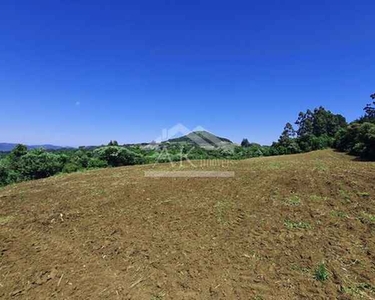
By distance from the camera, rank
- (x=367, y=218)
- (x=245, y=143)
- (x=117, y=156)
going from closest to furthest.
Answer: (x=367, y=218) → (x=117, y=156) → (x=245, y=143)

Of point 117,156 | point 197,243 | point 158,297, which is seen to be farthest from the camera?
point 117,156

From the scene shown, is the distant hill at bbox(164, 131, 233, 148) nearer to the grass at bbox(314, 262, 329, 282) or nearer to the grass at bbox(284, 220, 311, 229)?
the grass at bbox(284, 220, 311, 229)

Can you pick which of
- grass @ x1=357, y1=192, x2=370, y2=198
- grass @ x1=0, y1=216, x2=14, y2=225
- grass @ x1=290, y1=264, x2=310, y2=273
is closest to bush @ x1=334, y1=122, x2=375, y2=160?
grass @ x1=357, y1=192, x2=370, y2=198

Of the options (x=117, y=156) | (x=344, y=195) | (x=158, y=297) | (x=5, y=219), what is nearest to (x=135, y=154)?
(x=117, y=156)

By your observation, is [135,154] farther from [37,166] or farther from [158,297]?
[158,297]

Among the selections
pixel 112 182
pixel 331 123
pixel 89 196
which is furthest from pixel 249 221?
Result: pixel 331 123

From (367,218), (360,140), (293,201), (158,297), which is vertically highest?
Result: (360,140)

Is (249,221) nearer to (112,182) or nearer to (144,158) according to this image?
(112,182)

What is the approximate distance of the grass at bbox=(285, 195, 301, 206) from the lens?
5.27 m

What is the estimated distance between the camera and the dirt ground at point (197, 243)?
3061 millimetres

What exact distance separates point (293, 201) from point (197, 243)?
2.42m

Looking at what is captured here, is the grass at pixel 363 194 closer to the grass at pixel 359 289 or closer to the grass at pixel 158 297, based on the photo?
the grass at pixel 359 289

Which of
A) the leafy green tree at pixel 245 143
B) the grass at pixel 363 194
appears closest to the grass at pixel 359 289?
the grass at pixel 363 194

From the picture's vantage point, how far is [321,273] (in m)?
3.15
